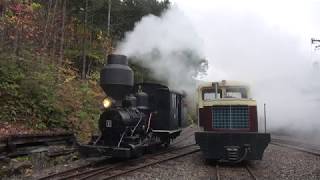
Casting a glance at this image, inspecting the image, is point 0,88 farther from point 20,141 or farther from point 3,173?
point 3,173

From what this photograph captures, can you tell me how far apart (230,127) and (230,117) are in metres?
0.32

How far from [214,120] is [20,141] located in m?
6.13

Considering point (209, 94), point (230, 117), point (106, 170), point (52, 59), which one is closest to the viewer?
point (106, 170)

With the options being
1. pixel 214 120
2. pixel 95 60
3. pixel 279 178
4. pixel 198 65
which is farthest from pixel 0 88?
pixel 95 60

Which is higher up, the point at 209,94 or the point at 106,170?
the point at 209,94

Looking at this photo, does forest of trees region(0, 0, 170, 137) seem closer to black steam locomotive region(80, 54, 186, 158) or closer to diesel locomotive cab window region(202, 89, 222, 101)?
black steam locomotive region(80, 54, 186, 158)

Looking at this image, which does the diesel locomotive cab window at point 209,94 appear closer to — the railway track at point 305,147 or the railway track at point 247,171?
the railway track at point 247,171

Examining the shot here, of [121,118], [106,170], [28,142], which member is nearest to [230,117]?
[121,118]

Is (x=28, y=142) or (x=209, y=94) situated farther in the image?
(x=209, y=94)

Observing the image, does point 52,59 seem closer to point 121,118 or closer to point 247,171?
point 121,118

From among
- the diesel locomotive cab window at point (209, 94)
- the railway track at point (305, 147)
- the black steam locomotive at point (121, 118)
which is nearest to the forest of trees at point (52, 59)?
the black steam locomotive at point (121, 118)

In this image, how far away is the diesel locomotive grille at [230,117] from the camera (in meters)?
13.5

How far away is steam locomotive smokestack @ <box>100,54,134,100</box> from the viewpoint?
529 inches

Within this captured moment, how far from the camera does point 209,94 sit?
50.2 ft
